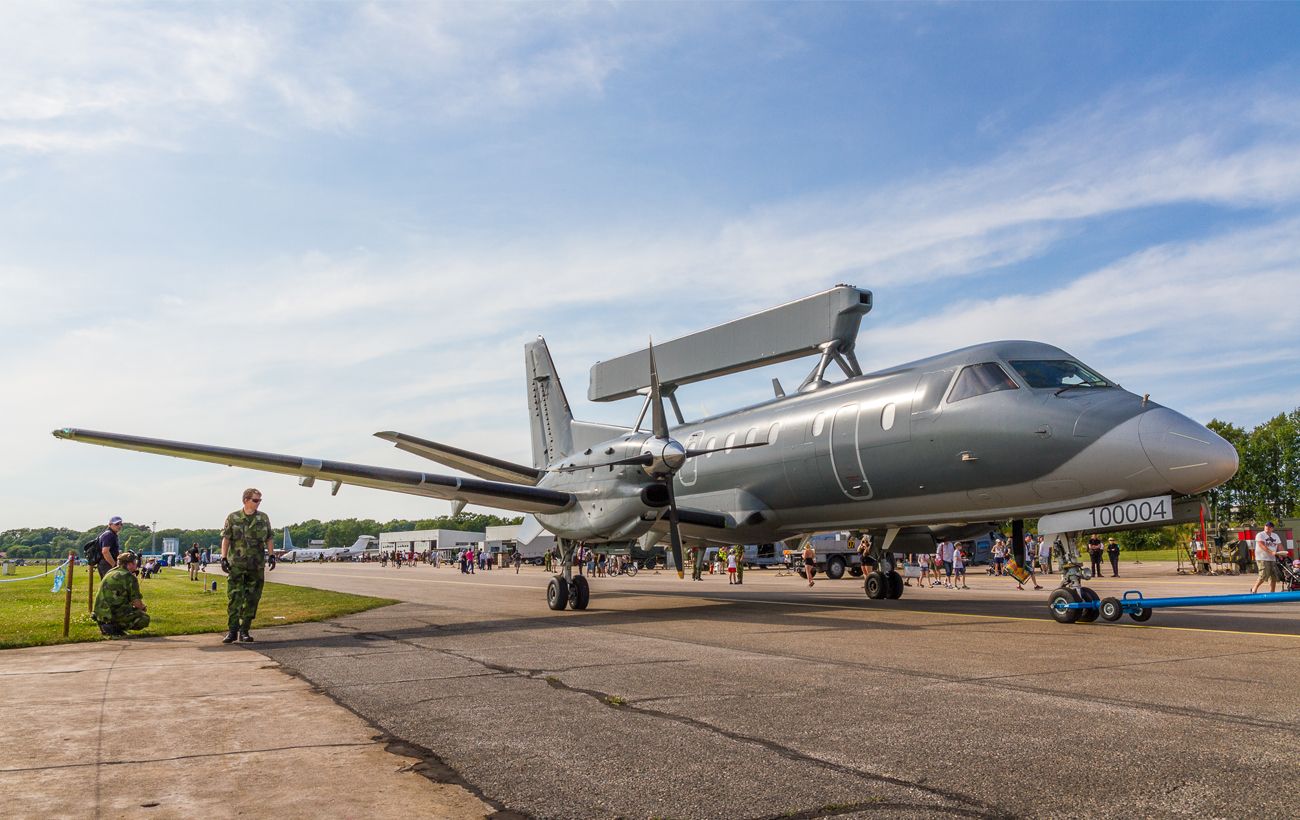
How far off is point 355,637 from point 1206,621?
1210cm

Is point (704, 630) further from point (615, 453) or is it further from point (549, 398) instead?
point (549, 398)

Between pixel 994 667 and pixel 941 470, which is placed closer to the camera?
pixel 994 667

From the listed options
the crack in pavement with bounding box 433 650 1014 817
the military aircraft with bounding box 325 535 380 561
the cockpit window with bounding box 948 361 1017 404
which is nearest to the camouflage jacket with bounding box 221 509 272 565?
the crack in pavement with bounding box 433 650 1014 817

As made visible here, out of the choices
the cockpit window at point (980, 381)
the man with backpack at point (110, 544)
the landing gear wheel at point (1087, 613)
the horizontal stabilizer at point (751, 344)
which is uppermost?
the horizontal stabilizer at point (751, 344)

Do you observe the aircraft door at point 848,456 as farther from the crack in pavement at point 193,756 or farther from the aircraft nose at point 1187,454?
the crack in pavement at point 193,756

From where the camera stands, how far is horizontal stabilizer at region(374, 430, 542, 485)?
16.2 m

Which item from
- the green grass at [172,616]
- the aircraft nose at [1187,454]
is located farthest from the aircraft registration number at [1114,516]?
the green grass at [172,616]

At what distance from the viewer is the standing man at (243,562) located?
11.1 m

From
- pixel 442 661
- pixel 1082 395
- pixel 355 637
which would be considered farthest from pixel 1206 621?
pixel 355 637

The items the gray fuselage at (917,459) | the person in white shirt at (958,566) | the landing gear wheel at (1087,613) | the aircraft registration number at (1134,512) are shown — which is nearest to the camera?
the aircraft registration number at (1134,512)

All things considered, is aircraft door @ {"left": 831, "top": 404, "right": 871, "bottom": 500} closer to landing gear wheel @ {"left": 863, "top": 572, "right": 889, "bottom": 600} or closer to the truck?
landing gear wheel @ {"left": 863, "top": 572, "right": 889, "bottom": 600}

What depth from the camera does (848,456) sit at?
14898 millimetres

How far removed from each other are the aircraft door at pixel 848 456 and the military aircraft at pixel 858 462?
0.04 meters

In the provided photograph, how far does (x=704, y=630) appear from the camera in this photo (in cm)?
1212
